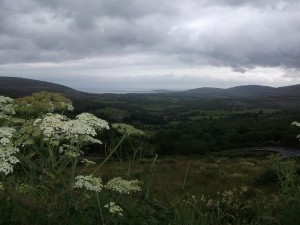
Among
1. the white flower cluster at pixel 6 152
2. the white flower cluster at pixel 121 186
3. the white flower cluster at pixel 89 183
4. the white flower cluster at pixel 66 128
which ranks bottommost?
the white flower cluster at pixel 121 186

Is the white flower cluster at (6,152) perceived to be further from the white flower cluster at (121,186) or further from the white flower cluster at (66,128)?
the white flower cluster at (121,186)

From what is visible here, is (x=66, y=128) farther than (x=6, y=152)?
Yes

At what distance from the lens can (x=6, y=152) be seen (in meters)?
4.04

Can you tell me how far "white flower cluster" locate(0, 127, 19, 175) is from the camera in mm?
3799

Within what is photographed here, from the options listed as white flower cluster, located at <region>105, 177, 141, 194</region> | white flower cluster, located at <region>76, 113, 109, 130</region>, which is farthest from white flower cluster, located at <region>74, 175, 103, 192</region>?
white flower cluster, located at <region>76, 113, 109, 130</region>

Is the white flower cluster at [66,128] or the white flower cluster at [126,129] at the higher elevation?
the white flower cluster at [66,128]

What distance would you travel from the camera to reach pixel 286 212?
17.6 feet

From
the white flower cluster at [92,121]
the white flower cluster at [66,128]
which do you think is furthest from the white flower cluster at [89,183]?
the white flower cluster at [92,121]

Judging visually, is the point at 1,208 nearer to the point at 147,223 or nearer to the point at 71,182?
the point at 71,182

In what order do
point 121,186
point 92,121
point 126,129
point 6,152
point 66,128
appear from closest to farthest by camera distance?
point 6,152 < point 66,128 < point 121,186 < point 92,121 < point 126,129

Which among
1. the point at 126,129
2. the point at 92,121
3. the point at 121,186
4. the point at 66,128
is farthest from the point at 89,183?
the point at 126,129

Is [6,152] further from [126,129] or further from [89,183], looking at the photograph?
[126,129]

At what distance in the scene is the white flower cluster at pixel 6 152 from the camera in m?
3.80

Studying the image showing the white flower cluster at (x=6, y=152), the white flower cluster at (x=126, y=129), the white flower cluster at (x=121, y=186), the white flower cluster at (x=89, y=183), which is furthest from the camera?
the white flower cluster at (x=126, y=129)
